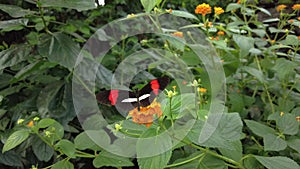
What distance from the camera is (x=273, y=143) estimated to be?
75cm

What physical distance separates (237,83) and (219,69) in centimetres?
22

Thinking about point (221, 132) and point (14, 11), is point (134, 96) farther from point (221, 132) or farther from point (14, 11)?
point (14, 11)

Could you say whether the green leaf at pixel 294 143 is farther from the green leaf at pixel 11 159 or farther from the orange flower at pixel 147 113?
the green leaf at pixel 11 159

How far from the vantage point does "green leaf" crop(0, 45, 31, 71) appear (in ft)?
2.83

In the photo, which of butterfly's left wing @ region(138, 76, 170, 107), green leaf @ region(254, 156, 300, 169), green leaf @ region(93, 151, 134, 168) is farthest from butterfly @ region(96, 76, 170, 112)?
green leaf @ region(254, 156, 300, 169)

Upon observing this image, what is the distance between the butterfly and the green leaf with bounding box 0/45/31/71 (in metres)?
0.37

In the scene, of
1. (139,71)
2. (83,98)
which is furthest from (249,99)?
(83,98)

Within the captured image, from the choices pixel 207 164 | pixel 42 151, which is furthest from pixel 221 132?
pixel 42 151

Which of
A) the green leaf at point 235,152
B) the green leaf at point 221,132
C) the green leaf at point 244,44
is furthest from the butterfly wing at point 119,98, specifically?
the green leaf at point 244,44

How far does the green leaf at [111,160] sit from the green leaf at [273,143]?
0.29m

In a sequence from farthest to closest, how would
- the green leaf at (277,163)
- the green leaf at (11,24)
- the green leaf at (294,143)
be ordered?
1. the green leaf at (11,24)
2. the green leaf at (294,143)
3. the green leaf at (277,163)

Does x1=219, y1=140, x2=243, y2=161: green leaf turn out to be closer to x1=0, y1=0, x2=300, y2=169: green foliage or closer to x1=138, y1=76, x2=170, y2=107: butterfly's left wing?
x1=0, y1=0, x2=300, y2=169: green foliage

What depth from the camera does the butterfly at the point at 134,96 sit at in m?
0.56

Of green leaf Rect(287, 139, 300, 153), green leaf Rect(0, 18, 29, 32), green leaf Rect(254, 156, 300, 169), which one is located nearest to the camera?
green leaf Rect(254, 156, 300, 169)
